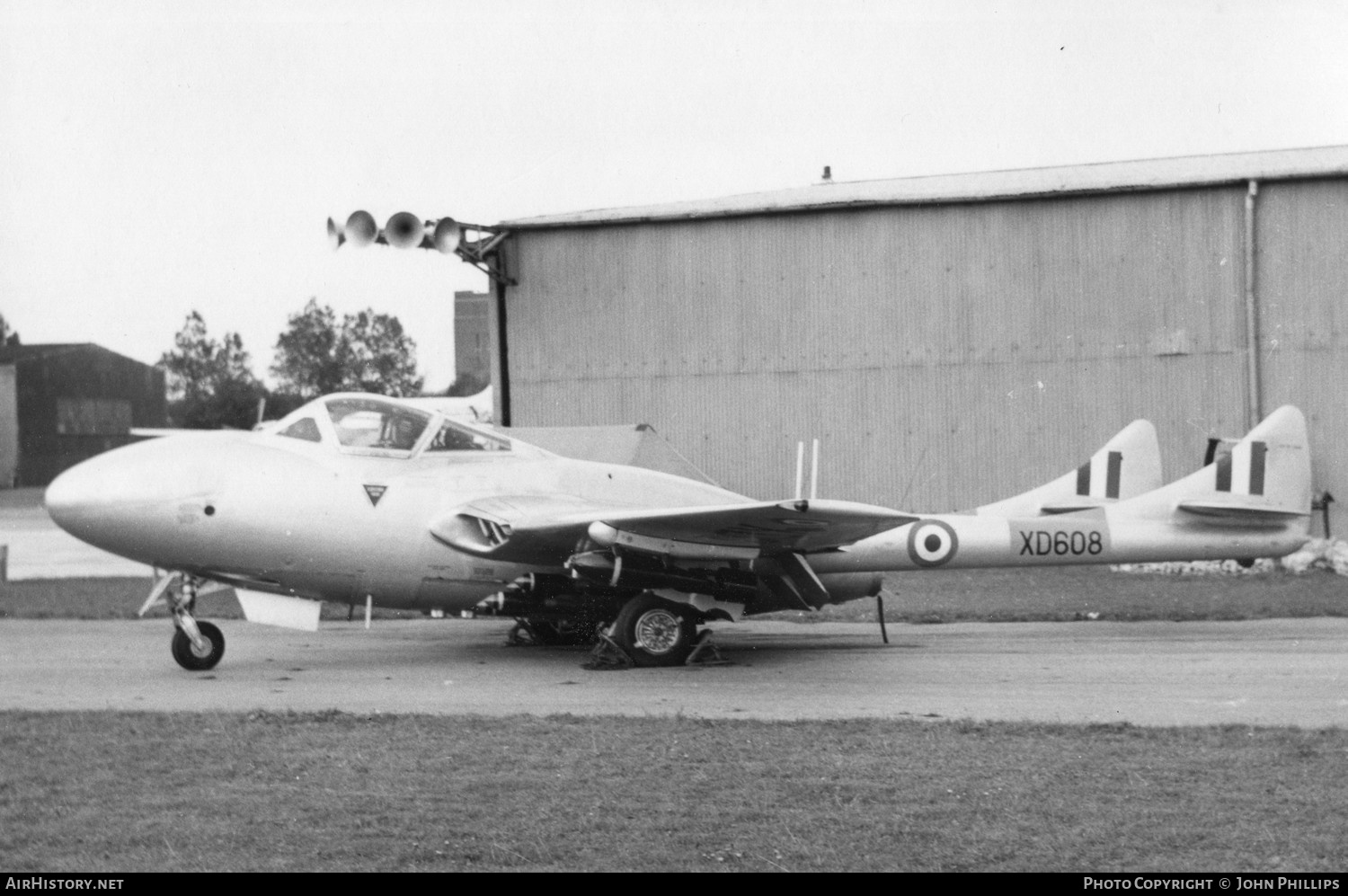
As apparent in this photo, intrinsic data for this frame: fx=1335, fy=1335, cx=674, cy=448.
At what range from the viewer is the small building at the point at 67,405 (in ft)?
53.5

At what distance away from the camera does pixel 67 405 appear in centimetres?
1867

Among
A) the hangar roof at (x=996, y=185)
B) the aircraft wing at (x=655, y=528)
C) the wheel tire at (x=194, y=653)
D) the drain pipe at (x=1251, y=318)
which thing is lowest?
the wheel tire at (x=194, y=653)

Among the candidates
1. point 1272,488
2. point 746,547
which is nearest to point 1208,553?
point 1272,488

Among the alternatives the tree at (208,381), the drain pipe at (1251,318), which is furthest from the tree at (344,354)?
the drain pipe at (1251,318)

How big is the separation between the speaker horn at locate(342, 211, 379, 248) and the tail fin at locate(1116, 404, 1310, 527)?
11.9 m

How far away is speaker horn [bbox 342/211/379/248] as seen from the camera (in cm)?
2028

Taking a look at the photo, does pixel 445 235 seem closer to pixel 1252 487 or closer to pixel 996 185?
pixel 996 185

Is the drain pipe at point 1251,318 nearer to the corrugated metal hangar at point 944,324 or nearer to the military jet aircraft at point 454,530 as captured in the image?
the corrugated metal hangar at point 944,324

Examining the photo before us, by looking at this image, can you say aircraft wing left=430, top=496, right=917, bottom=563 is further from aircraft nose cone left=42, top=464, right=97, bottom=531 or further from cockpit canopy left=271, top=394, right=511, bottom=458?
aircraft nose cone left=42, top=464, right=97, bottom=531

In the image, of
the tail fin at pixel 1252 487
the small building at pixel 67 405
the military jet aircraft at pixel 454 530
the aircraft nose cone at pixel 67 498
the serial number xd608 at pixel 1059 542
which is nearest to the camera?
the aircraft nose cone at pixel 67 498

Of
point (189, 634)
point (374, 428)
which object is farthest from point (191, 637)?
point (374, 428)

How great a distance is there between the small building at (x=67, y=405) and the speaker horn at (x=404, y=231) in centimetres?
430

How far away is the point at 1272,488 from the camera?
14.5m
